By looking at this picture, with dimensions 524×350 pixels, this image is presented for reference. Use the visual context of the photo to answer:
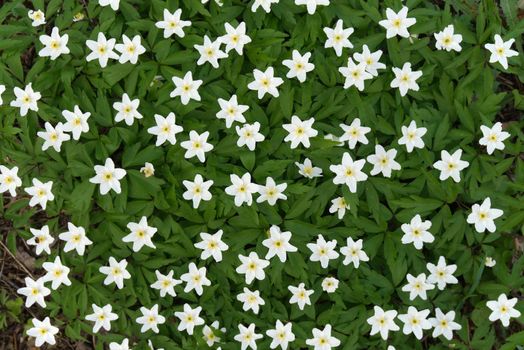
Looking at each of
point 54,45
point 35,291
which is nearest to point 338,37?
point 54,45

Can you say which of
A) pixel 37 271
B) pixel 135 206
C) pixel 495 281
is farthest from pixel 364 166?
pixel 37 271

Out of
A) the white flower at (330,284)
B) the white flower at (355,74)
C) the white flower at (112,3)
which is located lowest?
the white flower at (330,284)

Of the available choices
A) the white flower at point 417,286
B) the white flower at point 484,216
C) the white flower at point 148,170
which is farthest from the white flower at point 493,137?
the white flower at point 148,170

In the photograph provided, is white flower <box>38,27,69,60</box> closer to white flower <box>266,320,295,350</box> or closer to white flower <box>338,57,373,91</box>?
white flower <box>338,57,373,91</box>

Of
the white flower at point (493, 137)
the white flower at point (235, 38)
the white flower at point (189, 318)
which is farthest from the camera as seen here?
the white flower at point (189, 318)

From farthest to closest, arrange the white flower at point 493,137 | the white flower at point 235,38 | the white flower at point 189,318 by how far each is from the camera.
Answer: the white flower at point 189,318 < the white flower at point 235,38 < the white flower at point 493,137

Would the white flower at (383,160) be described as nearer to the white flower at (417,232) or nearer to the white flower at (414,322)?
the white flower at (417,232)

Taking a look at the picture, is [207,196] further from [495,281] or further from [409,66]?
[495,281]
